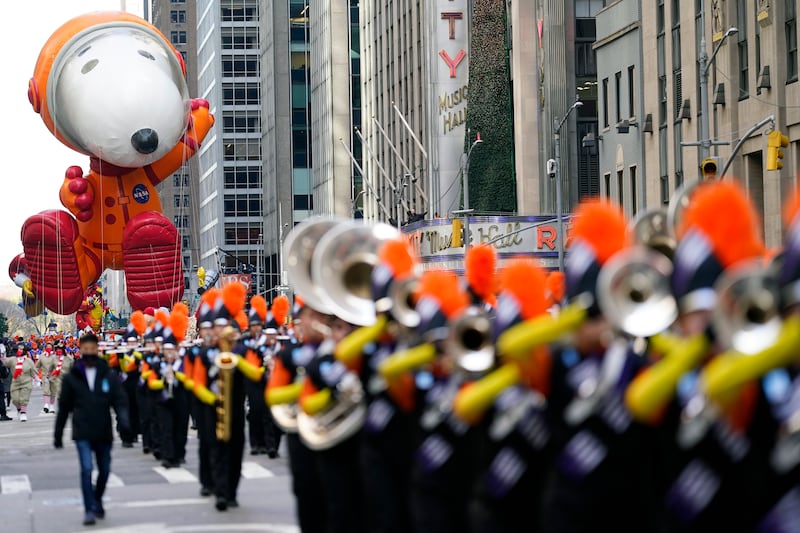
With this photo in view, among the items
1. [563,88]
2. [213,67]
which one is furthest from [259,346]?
[213,67]

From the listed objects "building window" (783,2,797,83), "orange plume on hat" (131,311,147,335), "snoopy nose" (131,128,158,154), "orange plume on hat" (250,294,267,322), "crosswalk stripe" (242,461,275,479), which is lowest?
"crosswalk stripe" (242,461,275,479)

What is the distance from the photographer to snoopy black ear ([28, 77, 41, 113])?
3284 cm

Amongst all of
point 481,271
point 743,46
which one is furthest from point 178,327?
point 743,46

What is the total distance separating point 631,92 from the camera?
53.2 m

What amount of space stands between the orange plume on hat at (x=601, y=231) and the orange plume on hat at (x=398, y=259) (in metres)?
2.10

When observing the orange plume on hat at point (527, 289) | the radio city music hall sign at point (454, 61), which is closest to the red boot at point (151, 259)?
the orange plume on hat at point (527, 289)

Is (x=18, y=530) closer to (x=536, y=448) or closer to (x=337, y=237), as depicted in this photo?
(x=337, y=237)

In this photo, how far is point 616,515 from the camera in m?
6.60

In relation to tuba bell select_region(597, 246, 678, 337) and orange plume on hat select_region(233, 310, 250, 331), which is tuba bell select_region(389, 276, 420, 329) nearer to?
tuba bell select_region(597, 246, 678, 337)

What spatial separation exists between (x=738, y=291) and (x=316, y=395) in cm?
478

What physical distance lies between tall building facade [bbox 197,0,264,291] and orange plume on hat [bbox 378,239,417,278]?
458ft

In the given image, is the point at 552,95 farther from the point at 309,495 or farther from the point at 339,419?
the point at 339,419

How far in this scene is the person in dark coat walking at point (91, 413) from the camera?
15.6 metres

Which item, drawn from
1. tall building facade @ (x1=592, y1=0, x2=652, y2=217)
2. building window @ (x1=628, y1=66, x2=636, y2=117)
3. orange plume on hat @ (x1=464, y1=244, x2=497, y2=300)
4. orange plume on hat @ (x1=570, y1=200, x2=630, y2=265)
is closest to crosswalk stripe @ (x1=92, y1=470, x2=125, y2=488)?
orange plume on hat @ (x1=464, y1=244, x2=497, y2=300)
